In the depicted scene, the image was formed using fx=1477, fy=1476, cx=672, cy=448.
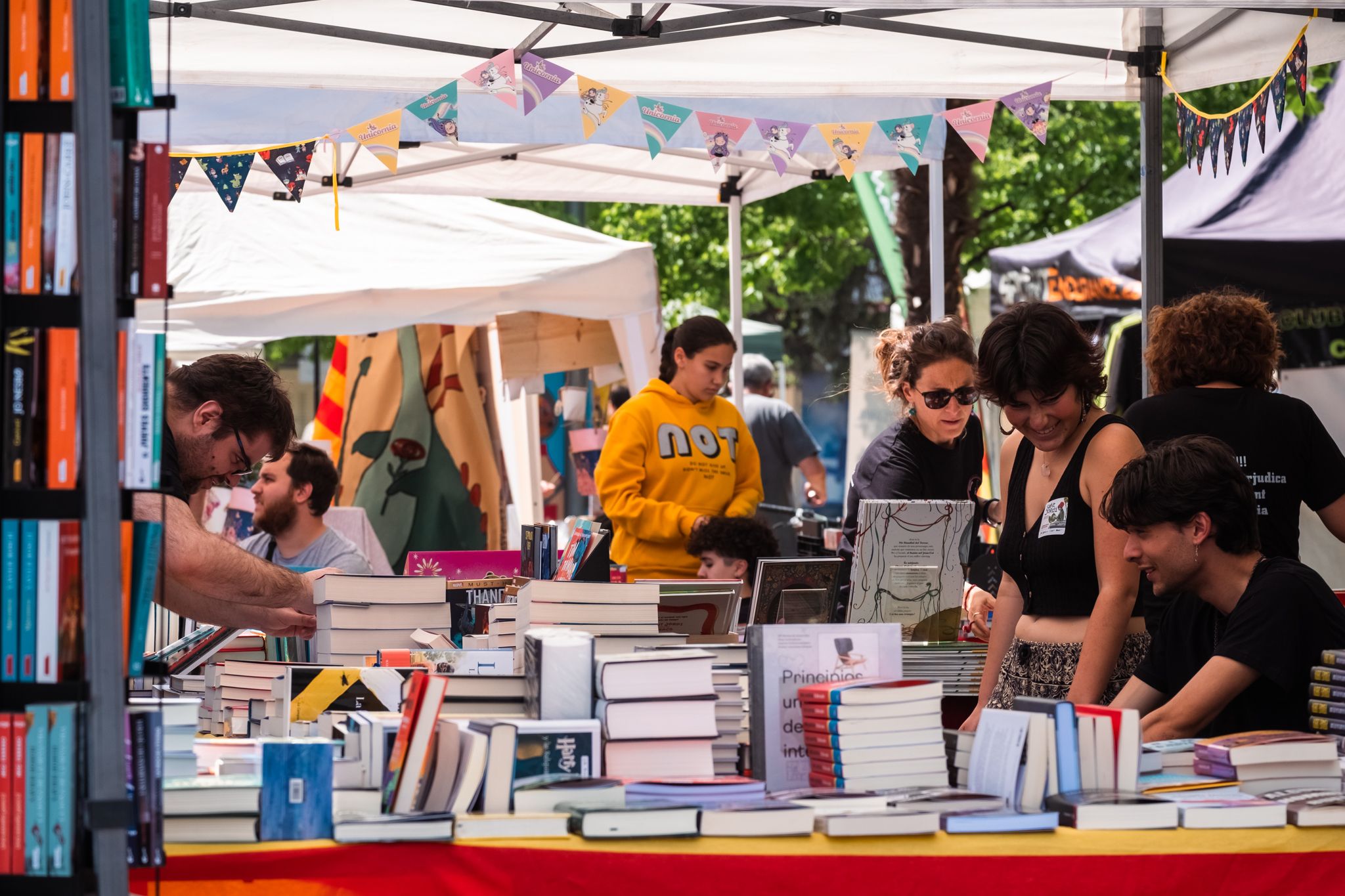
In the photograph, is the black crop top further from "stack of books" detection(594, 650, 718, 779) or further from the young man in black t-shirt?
"stack of books" detection(594, 650, 718, 779)

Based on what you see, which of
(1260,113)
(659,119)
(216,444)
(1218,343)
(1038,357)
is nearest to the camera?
(1038,357)

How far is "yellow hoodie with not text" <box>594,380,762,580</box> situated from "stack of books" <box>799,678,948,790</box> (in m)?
2.33

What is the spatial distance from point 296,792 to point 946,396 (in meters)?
2.58

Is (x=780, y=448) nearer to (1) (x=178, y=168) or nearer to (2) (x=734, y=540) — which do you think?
(2) (x=734, y=540)

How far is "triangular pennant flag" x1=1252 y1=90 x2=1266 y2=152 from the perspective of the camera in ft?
14.4

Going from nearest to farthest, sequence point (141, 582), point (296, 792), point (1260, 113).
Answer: point (141, 582)
point (296, 792)
point (1260, 113)

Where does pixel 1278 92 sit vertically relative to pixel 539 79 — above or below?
below

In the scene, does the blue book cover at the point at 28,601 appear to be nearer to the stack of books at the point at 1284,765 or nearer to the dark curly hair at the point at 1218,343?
the stack of books at the point at 1284,765

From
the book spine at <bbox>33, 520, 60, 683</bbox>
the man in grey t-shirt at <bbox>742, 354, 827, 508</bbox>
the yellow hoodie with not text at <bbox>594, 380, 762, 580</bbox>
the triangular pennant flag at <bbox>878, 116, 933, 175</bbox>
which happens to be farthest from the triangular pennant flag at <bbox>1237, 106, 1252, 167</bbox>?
the book spine at <bbox>33, 520, 60, 683</bbox>

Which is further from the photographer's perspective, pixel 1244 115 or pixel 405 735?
pixel 1244 115

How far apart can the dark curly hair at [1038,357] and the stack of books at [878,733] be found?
76cm

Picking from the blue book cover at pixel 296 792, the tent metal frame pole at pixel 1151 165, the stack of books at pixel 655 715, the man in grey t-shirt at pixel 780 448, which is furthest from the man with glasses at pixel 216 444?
the man in grey t-shirt at pixel 780 448

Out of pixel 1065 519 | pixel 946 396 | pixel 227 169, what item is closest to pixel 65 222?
pixel 1065 519

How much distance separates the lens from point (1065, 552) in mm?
2875
